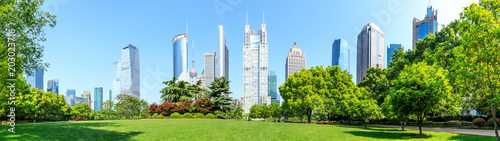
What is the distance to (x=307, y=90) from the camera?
119ft

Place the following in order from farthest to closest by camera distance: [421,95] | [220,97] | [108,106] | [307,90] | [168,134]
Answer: [108,106], [220,97], [307,90], [421,95], [168,134]

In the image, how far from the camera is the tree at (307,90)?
35.8 meters

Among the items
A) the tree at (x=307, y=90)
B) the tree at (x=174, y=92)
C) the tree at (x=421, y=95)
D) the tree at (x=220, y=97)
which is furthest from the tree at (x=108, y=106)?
the tree at (x=421, y=95)

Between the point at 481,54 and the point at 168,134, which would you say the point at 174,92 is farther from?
the point at 481,54

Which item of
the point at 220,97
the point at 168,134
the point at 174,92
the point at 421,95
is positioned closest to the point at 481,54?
the point at 421,95

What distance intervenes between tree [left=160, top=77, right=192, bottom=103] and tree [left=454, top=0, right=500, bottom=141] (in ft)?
142

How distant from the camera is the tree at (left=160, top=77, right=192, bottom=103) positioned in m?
47.9

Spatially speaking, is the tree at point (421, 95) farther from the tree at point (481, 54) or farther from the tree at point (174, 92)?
the tree at point (174, 92)

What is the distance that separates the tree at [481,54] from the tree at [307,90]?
24.1 metres

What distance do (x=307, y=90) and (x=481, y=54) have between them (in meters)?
26.5

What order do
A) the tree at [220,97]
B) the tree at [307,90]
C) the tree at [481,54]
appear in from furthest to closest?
the tree at [220,97], the tree at [307,90], the tree at [481,54]

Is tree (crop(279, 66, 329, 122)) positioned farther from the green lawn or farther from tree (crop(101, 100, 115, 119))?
tree (crop(101, 100, 115, 119))

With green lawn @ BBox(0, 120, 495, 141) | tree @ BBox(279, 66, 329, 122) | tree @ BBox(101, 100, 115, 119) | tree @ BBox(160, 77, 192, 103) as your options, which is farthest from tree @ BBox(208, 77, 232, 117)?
tree @ BBox(101, 100, 115, 119)

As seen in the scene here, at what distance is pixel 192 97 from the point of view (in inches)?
1913
